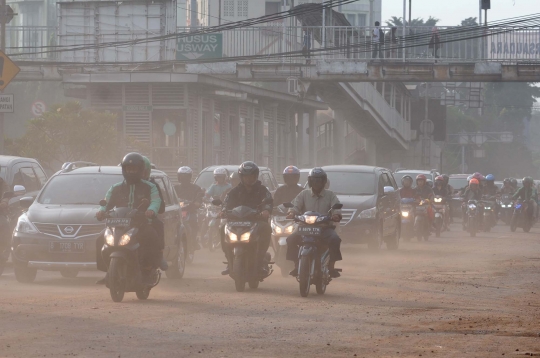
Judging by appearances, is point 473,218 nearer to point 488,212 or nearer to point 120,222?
point 488,212

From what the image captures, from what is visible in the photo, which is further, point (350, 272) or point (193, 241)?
point (193, 241)

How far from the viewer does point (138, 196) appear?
12445 millimetres

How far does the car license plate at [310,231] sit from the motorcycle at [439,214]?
626 inches

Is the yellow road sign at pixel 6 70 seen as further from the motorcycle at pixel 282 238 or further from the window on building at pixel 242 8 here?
the window on building at pixel 242 8

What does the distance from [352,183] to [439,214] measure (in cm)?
767

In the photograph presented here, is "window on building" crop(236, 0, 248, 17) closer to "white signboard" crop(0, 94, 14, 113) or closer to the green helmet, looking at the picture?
"white signboard" crop(0, 94, 14, 113)

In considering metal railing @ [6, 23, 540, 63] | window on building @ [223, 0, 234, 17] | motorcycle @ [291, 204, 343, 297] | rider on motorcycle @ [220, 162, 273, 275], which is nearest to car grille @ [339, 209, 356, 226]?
rider on motorcycle @ [220, 162, 273, 275]

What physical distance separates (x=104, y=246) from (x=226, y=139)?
32462mm

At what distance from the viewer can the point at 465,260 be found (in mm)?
19750

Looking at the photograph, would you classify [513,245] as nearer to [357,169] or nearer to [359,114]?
[357,169]

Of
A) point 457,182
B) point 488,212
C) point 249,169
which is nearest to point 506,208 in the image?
point 457,182

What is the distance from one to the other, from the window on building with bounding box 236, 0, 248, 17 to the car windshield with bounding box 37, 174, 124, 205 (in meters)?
60.6

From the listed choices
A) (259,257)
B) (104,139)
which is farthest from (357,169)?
(104,139)

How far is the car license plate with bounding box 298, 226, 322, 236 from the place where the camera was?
13.1m
